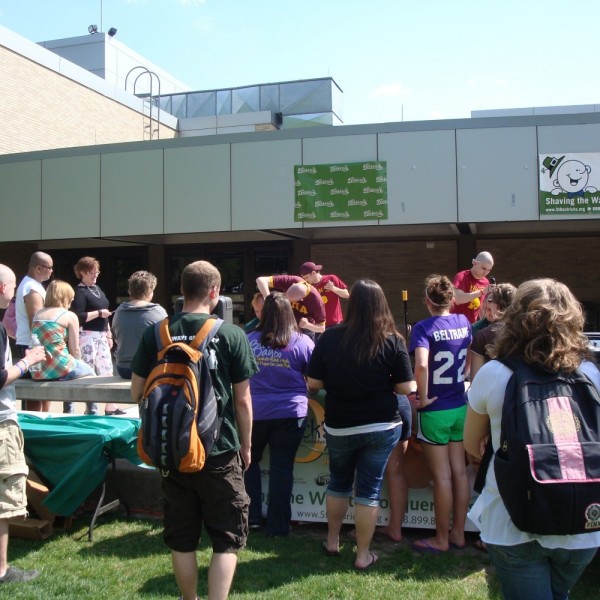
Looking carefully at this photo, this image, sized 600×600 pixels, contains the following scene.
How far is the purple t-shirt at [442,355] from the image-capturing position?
3.99m

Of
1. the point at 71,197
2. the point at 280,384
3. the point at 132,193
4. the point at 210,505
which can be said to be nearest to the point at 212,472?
the point at 210,505

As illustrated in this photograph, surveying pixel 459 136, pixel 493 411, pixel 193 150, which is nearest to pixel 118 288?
pixel 193 150

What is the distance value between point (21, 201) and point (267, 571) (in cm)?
1277

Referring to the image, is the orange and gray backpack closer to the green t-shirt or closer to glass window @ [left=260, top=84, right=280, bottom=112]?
the green t-shirt

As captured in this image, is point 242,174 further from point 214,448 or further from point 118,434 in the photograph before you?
point 214,448

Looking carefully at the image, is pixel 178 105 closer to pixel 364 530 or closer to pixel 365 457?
pixel 365 457

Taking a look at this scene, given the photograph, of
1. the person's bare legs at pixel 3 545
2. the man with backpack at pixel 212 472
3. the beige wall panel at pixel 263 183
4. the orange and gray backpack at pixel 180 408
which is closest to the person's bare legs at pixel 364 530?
Answer: the man with backpack at pixel 212 472

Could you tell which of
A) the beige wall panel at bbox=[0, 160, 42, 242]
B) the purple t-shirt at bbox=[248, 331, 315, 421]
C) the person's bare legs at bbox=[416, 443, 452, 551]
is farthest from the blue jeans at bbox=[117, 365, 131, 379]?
Result: the beige wall panel at bbox=[0, 160, 42, 242]

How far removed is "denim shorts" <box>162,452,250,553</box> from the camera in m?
2.93

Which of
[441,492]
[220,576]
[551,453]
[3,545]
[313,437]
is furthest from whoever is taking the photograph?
[313,437]

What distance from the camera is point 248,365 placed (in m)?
3.03

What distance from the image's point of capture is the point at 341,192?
38.9 feet

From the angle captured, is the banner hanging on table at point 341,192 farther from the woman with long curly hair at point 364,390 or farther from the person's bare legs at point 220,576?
the person's bare legs at point 220,576

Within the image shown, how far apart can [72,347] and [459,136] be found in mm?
8493
